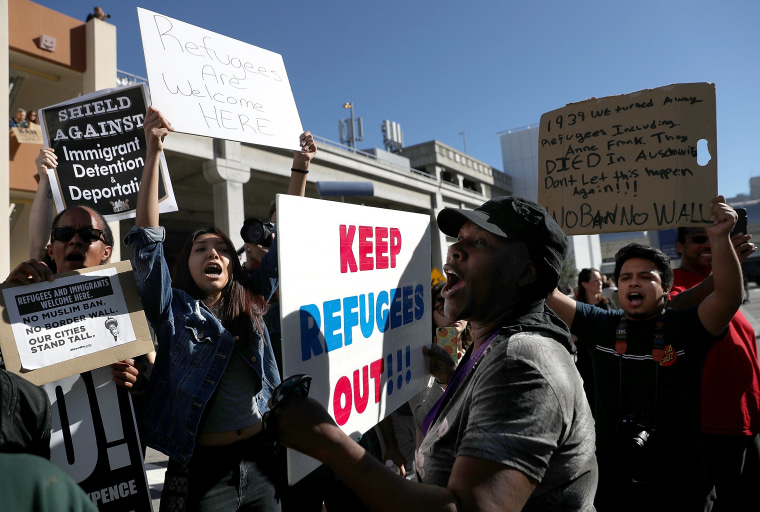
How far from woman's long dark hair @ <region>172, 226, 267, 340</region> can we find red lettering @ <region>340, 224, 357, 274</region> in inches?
31.3

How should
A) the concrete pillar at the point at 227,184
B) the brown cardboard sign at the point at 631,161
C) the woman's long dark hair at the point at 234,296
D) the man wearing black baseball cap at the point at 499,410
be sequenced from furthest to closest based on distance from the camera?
the concrete pillar at the point at 227,184, the brown cardboard sign at the point at 631,161, the woman's long dark hair at the point at 234,296, the man wearing black baseball cap at the point at 499,410

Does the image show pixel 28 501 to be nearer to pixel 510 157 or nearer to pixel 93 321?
pixel 93 321

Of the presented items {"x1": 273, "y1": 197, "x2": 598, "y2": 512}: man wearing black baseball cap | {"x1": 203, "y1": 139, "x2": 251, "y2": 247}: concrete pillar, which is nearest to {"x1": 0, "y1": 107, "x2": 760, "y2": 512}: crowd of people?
{"x1": 273, "y1": 197, "x2": 598, "y2": 512}: man wearing black baseball cap

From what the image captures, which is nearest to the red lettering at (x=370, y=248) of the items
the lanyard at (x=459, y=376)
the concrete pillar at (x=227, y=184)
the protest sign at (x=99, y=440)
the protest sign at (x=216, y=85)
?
the lanyard at (x=459, y=376)

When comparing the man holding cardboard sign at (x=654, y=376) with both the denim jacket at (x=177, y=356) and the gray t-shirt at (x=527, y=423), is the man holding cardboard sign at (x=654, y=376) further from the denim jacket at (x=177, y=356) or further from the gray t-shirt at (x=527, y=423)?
the denim jacket at (x=177, y=356)

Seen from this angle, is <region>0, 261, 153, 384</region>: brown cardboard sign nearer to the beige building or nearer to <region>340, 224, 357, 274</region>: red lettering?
<region>340, 224, 357, 274</region>: red lettering

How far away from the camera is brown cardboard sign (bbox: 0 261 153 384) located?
1.79 metres

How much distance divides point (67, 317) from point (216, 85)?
4.14 ft

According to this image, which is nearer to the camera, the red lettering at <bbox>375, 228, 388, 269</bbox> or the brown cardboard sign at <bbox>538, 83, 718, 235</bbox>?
the red lettering at <bbox>375, 228, 388, 269</bbox>

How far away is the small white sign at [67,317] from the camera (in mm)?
1814

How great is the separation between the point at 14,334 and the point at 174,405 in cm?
64

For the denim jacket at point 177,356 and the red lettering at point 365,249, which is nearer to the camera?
the red lettering at point 365,249

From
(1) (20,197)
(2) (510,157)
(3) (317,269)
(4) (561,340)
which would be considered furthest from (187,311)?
(2) (510,157)

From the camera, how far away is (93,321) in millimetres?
1975
